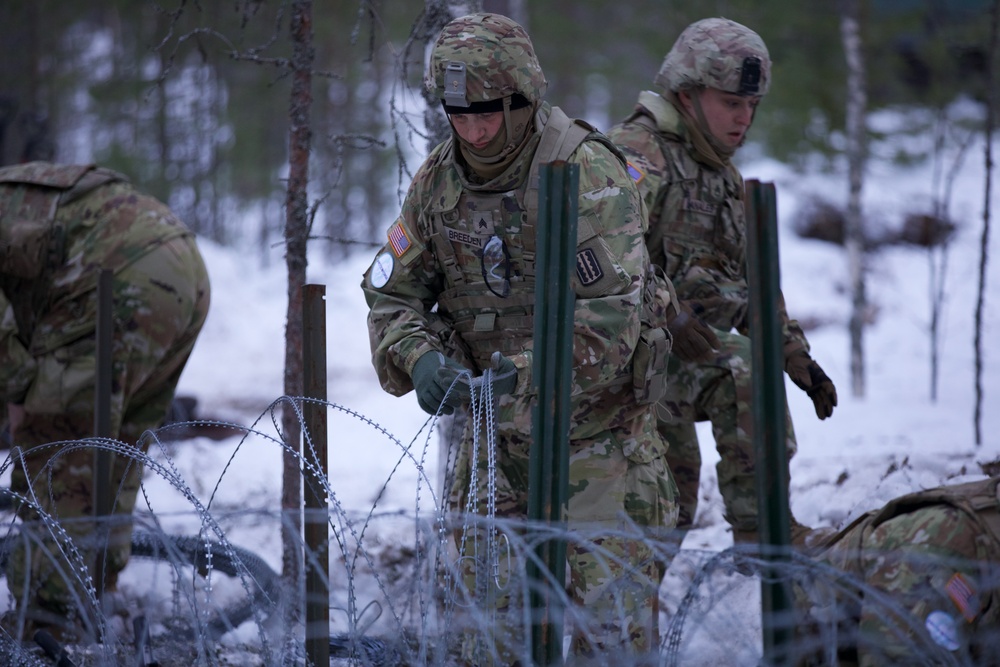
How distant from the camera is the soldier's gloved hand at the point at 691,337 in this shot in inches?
131

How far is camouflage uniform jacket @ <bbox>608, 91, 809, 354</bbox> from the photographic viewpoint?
3494 millimetres

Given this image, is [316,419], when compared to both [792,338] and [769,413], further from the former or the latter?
[792,338]

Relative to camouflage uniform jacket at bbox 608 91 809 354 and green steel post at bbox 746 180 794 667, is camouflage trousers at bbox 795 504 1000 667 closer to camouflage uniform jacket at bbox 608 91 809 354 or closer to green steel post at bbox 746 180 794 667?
green steel post at bbox 746 180 794 667

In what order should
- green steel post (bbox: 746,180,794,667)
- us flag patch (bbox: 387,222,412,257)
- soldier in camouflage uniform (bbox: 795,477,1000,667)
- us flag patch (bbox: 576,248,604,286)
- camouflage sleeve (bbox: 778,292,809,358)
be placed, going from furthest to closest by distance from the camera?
1. camouflage sleeve (bbox: 778,292,809,358)
2. us flag patch (bbox: 387,222,412,257)
3. us flag patch (bbox: 576,248,604,286)
4. soldier in camouflage uniform (bbox: 795,477,1000,667)
5. green steel post (bbox: 746,180,794,667)

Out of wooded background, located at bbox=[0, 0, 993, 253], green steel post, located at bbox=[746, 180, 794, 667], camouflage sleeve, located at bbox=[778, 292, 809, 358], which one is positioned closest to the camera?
green steel post, located at bbox=[746, 180, 794, 667]

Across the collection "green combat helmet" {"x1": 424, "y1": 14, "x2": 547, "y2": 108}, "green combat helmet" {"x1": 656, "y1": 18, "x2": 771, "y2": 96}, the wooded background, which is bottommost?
"green combat helmet" {"x1": 424, "y1": 14, "x2": 547, "y2": 108}

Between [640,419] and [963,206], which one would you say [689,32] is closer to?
[640,419]

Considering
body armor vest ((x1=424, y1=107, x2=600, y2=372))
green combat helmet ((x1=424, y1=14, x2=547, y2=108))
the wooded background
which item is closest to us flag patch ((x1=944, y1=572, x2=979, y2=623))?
body armor vest ((x1=424, y1=107, x2=600, y2=372))

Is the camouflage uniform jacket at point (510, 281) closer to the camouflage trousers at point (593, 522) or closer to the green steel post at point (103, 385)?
the camouflage trousers at point (593, 522)

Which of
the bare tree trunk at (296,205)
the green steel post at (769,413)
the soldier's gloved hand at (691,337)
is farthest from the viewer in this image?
the bare tree trunk at (296,205)

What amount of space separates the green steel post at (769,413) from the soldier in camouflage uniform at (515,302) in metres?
0.63

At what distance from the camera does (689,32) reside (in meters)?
3.69

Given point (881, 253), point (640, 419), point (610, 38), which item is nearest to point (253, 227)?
point (610, 38)

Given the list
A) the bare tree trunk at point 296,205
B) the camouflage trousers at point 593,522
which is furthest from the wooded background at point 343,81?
the camouflage trousers at point 593,522
